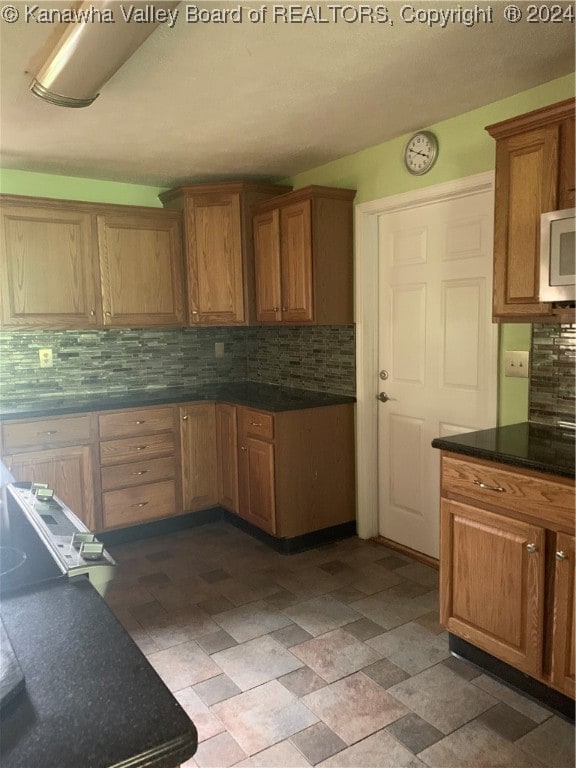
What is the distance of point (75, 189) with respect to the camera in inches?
153

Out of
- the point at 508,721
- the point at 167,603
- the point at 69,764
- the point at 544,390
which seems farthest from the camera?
the point at 167,603

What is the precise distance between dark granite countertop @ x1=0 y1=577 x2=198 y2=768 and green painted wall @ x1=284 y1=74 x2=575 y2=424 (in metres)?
2.21

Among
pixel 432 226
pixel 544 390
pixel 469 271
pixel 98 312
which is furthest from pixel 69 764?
pixel 98 312

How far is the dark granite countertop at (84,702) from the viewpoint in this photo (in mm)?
683

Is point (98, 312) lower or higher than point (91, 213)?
lower

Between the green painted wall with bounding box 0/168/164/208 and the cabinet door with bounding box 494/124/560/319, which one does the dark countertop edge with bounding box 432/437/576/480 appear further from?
the green painted wall with bounding box 0/168/164/208

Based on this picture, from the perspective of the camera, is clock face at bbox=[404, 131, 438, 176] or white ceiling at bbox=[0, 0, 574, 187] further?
clock face at bbox=[404, 131, 438, 176]

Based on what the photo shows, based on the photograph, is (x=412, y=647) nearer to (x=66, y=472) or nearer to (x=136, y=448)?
(x=136, y=448)

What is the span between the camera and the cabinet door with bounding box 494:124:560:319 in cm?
215

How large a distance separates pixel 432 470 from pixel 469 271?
3.64 feet

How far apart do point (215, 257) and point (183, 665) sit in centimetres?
253

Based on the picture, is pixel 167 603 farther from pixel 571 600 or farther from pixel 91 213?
pixel 91 213

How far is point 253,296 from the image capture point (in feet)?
13.0

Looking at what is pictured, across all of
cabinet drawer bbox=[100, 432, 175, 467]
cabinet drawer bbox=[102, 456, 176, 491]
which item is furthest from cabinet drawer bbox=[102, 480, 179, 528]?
cabinet drawer bbox=[100, 432, 175, 467]
